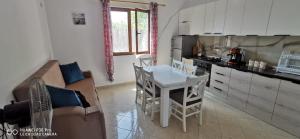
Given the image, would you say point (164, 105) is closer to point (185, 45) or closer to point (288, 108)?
point (288, 108)

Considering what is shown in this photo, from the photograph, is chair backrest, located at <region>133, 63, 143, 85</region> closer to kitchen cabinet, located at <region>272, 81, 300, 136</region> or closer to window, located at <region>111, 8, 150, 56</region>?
window, located at <region>111, 8, 150, 56</region>

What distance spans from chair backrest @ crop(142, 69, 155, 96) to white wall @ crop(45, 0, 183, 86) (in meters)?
1.69

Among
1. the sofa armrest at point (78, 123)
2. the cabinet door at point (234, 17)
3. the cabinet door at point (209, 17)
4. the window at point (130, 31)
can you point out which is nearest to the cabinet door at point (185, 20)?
the cabinet door at point (209, 17)

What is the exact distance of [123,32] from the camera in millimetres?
3916

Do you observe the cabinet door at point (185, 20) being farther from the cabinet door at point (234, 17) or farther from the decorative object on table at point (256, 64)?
the decorative object on table at point (256, 64)

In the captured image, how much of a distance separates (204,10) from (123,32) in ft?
6.74

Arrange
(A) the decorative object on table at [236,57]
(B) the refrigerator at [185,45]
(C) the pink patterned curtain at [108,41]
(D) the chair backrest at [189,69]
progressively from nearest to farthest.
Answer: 1. (D) the chair backrest at [189,69]
2. (A) the decorative object on table at [236,57]
3. (C) the pink patterned curtain at [108,41]
4. (B) the refrigerator at [185,45]

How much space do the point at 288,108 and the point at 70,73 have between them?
3.59m

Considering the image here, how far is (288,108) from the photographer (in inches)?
83.1

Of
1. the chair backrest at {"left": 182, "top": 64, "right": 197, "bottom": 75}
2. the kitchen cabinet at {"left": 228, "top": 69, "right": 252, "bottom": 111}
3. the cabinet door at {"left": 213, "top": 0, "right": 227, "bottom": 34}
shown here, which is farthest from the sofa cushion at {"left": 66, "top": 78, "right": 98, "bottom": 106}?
the cabinet door at {"left": 213, "top": 0, "right": 227, "bottom": 34}

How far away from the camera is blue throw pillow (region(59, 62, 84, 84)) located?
113 inches

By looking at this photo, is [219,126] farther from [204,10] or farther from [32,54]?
[32,54]

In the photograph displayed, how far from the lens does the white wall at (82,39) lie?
10.5 feet

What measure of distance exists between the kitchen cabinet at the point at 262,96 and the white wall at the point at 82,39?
281 cm
